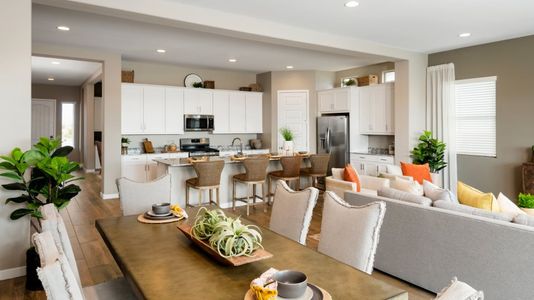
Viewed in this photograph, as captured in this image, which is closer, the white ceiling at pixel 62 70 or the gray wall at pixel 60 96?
the white ceiling at pixel 62 70

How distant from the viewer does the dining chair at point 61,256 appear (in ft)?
3.64

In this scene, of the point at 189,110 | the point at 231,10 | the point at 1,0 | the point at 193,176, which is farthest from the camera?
the point at 189,110

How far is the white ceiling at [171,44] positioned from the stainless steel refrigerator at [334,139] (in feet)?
4.10

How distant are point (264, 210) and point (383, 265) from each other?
9.16 ft

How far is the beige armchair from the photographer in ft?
14.3

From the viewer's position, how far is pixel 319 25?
4.89 metres

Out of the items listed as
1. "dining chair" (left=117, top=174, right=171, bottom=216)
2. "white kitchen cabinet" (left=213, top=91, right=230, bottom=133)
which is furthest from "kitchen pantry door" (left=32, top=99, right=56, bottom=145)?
"dining chair" (left=117, top=174, right=171, bottom=216)

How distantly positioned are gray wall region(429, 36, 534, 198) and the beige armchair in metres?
2.59

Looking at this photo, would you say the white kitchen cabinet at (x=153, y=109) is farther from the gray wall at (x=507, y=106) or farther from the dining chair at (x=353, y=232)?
the dining chair at (x=353, y=232)

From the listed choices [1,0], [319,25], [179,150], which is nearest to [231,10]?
[319,25]

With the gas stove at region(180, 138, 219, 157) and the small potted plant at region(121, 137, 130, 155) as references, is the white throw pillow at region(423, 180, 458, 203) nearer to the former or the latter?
the gas stove at region(180, 138, 219, 157)

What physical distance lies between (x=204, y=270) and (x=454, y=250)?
203cm

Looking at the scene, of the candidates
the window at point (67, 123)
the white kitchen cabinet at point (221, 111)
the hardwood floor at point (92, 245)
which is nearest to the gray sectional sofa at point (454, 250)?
the hardwood floor at point (92, 245)

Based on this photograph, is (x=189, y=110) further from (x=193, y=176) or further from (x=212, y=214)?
(x=212, y=214)
